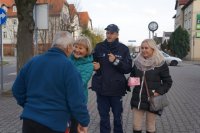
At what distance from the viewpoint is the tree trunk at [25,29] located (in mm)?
13352

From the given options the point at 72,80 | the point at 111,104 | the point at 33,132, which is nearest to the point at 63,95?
the point at 72,80

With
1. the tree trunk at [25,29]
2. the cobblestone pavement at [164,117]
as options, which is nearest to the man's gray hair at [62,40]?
the cobblestone pavement at [164,117]

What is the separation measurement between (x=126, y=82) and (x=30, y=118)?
2.73 metres

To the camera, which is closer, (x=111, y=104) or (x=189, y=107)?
(x=111, y=104)

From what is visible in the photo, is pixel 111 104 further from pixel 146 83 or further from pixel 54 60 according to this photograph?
pixel 54 60

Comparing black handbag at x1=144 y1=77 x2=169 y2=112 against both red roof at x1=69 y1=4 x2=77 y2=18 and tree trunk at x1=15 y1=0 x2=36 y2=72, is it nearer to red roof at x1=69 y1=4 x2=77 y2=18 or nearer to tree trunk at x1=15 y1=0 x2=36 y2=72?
tree trunk at x1=15 y1=0 x2=36 y2=72

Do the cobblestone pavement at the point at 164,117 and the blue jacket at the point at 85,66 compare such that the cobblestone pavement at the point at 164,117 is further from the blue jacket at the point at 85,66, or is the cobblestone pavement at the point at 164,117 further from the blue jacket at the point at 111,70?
the blue jacket at the point at 85,66

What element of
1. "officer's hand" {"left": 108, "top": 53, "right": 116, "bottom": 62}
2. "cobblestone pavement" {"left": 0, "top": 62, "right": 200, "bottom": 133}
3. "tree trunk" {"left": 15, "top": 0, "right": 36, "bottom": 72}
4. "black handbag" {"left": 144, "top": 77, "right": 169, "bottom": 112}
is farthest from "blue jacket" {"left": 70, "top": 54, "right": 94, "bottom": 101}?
"tree trunk" {"left": 15, "top": 0, "right": 36, "bottom": 72}

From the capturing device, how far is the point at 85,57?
5.51m

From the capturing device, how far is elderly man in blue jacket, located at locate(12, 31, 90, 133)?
12.9 feet

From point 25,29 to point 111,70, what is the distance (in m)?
7.55

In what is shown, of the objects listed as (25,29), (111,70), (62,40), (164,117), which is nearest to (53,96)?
(62,40)

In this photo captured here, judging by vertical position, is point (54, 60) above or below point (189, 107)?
above

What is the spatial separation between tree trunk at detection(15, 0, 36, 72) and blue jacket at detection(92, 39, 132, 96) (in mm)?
7251
